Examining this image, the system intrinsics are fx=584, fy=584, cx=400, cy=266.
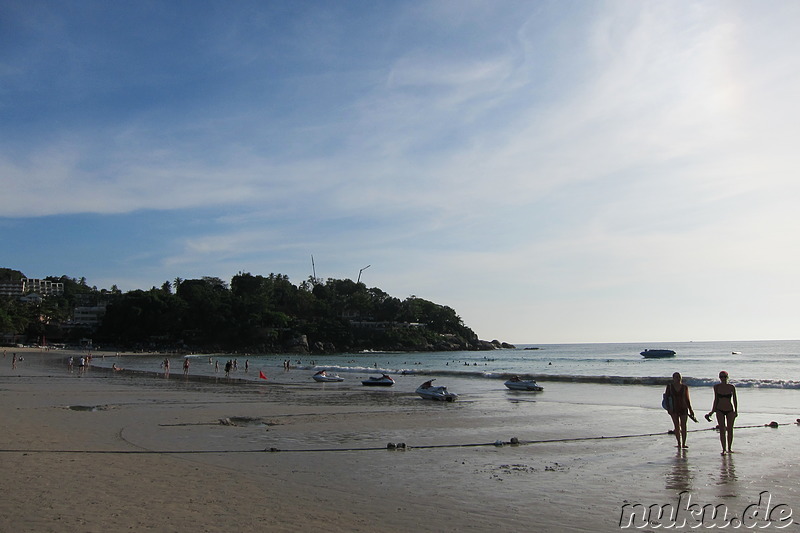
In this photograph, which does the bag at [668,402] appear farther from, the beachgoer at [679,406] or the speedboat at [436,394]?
the speedboat at [436,394]

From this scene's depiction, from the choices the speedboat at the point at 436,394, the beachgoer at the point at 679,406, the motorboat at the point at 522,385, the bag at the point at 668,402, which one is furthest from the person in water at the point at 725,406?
the motorboat at the point at 522,385

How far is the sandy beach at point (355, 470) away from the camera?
847 centimetres

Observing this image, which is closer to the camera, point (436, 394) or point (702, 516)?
point (702, 516)

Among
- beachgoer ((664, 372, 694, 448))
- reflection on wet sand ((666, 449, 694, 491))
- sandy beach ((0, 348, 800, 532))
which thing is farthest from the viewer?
beachgoer ((664, 372, 694, 448))

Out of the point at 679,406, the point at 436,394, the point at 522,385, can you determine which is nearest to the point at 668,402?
the point at 679,406

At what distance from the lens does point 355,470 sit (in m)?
12.4

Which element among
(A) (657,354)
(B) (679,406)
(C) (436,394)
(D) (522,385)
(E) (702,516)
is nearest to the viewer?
(E) (702,516)

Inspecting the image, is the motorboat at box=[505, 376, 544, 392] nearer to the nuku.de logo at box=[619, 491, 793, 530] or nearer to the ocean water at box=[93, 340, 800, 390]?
the ocean water at box=[93, 340, 800, 390]

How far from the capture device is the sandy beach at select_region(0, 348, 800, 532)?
8469 mm

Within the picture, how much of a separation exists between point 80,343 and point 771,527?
171 meters

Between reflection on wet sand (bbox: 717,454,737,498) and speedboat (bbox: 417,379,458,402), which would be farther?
speedboat (bbox: 417,379,458,402)

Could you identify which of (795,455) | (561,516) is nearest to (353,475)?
(561,516)

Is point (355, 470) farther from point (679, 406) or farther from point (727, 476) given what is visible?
point (679, 406)

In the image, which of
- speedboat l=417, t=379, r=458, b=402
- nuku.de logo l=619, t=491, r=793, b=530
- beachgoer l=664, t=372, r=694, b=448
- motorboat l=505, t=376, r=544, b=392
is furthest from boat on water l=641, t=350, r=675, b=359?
nuku.de logo l=619, t=491, r=793, b=530
